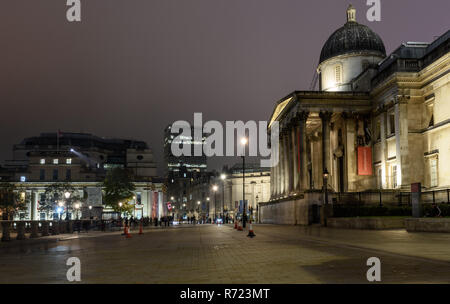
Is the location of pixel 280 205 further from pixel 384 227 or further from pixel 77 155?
pixel 77 155

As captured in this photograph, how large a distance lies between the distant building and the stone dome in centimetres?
6698

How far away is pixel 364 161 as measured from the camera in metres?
55.8

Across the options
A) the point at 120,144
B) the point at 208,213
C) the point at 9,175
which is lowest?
the point at 208,213

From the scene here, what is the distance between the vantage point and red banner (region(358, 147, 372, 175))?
55.6m

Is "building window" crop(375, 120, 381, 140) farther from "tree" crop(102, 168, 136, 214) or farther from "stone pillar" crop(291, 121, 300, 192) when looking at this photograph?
"tree" crop(102, 168, 136, 214)

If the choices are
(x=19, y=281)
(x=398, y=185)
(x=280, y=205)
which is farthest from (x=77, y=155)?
(x=19, y=281)

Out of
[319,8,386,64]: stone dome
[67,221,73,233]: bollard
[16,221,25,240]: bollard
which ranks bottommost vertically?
[67,221,73,233]: bollard

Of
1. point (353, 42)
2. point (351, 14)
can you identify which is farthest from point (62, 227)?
point (351, 14)

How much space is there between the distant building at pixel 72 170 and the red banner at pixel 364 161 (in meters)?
76.7

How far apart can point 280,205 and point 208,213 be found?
112 metres

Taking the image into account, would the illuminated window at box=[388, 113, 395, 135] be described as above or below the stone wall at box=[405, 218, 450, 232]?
above

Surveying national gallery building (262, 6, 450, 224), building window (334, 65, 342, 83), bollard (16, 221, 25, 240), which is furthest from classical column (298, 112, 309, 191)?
bollard (16, 221, 25, 240)
